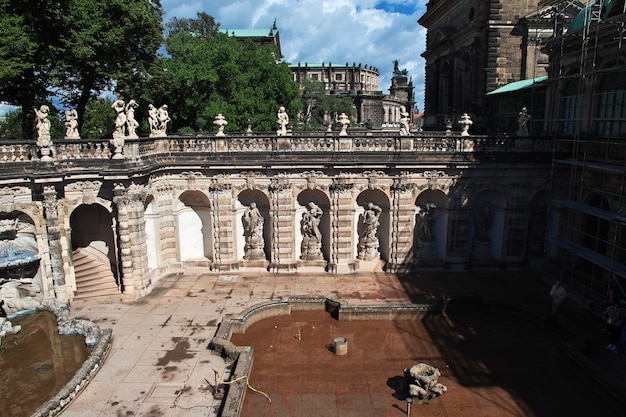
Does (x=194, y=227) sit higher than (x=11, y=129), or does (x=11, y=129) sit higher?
(x=11, y=129)

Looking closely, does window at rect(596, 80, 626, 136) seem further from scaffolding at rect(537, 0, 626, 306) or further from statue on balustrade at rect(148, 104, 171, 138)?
statue on balustrade at rect(148, 104, 171, 138)

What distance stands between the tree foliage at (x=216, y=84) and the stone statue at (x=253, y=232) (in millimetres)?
12190

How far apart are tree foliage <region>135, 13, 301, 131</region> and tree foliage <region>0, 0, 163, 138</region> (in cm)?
391

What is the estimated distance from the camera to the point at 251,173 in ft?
84.3

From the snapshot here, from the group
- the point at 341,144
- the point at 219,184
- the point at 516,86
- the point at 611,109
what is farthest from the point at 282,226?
the point at 516,86

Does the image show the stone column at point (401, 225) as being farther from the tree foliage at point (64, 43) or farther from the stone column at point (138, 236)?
the tree foliage at point (64, 43)

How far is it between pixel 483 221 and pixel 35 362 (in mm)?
22541

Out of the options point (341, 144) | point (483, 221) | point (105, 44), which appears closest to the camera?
point (341, 144)

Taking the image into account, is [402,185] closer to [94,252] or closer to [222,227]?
[222,227]

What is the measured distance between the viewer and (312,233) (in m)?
26.8

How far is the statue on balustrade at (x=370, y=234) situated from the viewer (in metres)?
26.7

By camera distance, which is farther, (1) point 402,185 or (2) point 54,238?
(1) point 402,185

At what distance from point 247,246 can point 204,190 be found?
4.02 metres

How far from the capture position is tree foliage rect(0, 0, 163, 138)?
25.9 meters
